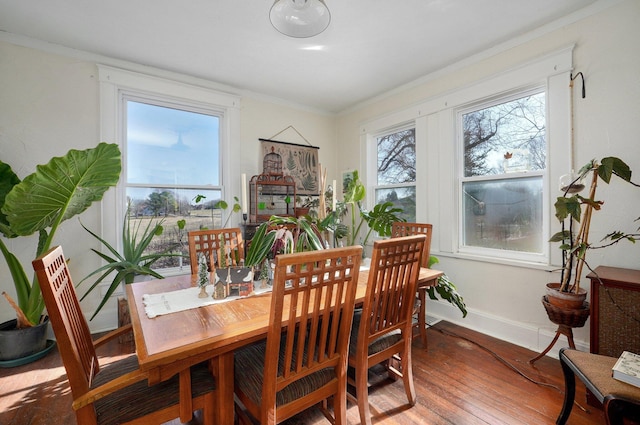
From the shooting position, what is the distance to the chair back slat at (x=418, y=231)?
2429mm

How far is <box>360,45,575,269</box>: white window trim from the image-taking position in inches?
88.8

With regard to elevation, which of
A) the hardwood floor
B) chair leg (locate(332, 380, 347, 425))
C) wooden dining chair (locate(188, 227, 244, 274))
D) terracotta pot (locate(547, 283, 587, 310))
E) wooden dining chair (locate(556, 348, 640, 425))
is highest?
wooden dining chair (locate(188, 227, 244, 274))

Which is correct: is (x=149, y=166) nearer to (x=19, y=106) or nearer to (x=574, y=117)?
(x=19, y=106)

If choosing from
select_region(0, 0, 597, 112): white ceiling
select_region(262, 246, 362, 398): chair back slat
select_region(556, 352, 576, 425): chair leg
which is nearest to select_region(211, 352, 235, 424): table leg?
select_region(262, 246, 362, 398): chair back slat

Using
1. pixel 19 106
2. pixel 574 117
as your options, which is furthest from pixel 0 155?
pixel 574 117

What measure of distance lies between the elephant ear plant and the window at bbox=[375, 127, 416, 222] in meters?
2.97

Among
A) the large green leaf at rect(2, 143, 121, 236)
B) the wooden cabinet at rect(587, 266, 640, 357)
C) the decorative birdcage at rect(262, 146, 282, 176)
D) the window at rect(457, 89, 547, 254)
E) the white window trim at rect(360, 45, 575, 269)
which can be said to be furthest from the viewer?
the decorative birdcage at rect(262, 146, 282, 176)

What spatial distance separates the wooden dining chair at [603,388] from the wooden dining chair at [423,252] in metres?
0.83

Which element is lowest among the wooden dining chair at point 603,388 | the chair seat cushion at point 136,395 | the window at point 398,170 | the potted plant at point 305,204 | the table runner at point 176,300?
the wooden dining chair at point 603,388

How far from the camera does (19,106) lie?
8.00 feet

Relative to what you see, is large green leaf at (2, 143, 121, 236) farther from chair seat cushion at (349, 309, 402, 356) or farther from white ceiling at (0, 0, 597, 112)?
chair seat cushion at (349, 309, 402, 356)

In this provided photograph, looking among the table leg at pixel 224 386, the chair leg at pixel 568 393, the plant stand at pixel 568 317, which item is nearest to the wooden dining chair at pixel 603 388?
the chair leg at pixel 568 393

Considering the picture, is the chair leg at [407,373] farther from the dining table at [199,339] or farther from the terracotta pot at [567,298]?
the terracotta pot at [567,298]

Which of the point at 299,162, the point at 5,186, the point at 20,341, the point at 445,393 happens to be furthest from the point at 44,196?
the point at 445,393
